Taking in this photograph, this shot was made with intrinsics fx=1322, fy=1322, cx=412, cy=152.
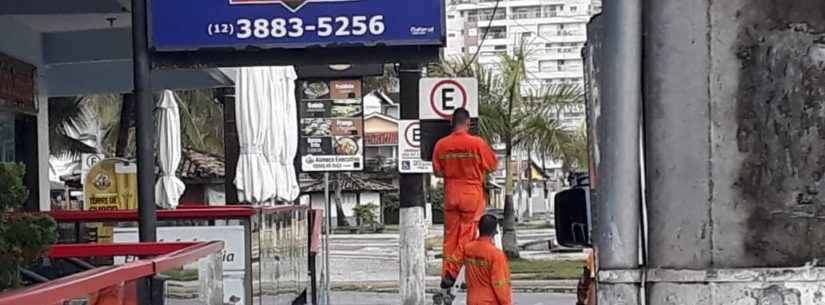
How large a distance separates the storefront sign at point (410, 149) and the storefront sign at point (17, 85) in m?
4.27

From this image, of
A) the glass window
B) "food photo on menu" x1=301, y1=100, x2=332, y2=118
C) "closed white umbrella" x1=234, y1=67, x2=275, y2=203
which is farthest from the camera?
"food photo on menu" x1=301, y1=100, x2=332, y2=118

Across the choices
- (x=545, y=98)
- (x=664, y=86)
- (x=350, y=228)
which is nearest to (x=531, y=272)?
(x=545, y=98)

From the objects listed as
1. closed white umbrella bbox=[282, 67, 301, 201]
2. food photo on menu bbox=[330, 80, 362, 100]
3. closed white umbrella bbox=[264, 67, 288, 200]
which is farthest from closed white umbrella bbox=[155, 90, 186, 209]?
food photo on menu bbox=[330, 80, 362, 100]

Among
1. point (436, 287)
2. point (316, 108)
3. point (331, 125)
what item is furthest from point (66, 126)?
point (331, 125)

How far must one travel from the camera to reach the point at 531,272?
25906 mm

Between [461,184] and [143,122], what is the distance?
3530 mm

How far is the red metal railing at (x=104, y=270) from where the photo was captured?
3.43m

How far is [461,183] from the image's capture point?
430 inches

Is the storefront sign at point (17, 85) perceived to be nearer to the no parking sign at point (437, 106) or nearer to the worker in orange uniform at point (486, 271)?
the no parking sign at point (437, 106)

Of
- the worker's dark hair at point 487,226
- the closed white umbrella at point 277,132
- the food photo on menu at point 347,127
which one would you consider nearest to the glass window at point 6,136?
the closed white umbrella at point 277,132

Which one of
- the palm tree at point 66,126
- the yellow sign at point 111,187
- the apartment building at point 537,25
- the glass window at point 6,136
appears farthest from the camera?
the apartment building at point 537,25

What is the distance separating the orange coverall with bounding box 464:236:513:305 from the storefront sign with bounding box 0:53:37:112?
5.59 metres

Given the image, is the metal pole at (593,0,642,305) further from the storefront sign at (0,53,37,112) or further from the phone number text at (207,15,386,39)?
the storefront sign at (0,53,37,112)

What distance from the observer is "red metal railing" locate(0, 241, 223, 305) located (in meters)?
3.43
